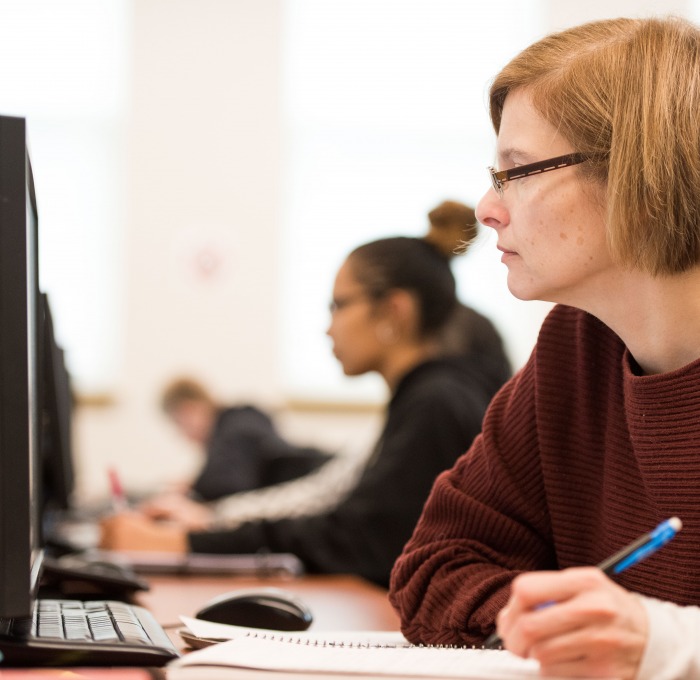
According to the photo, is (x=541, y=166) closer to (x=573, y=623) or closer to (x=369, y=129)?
(x=573, y=623)

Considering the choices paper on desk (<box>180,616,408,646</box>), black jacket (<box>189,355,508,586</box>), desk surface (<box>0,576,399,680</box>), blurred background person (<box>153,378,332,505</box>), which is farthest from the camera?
blurred background person (<box>153,378,332,505</box>)

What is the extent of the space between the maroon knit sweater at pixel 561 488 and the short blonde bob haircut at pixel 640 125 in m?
0.14

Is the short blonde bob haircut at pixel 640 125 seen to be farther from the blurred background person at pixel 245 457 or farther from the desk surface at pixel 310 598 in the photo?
the blurred background person at pixel 245 457

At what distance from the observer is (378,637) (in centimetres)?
119

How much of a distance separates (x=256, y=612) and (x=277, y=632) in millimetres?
116

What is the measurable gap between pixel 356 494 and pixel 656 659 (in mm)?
1336

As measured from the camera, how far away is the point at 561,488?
1.26 metres

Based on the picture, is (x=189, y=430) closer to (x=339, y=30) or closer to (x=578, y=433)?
(x=339, y=30)

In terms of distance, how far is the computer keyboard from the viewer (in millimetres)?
875

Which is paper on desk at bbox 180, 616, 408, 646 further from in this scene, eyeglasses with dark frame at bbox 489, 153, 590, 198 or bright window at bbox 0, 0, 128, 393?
bright window at bbox 0, 0, 128, 393

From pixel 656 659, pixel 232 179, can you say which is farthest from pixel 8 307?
pixel 232 179

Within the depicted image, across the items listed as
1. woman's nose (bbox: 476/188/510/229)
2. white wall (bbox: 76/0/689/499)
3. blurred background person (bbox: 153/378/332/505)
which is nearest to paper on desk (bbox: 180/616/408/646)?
woman's nose (bbox: 476/188/510/229)

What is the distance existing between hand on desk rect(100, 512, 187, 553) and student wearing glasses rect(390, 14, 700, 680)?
1052mm

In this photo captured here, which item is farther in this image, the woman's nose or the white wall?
the white wall
